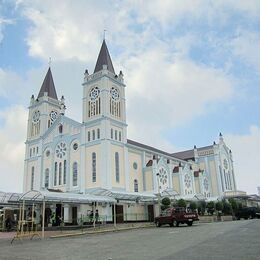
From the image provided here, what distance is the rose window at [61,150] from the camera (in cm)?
5058

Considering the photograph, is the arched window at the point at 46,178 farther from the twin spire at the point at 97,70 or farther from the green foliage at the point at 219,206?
the green foliage at the point at 219,206

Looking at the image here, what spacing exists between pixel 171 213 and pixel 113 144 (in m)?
19.4

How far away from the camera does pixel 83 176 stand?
45.9 m

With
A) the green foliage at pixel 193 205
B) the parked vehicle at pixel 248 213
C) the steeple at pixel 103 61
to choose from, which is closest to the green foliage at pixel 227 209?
the parked vehicle at pixel 248 213

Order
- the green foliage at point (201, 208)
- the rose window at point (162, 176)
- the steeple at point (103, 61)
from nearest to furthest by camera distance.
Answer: the green foliage at point (201, 208) → the steeple at point (103, 61) → the rose window at point (162, 176)

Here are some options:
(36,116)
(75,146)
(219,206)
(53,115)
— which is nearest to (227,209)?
(219,206)

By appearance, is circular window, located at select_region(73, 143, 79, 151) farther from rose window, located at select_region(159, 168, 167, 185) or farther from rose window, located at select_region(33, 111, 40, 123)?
rose window, located at select_region(159, 168, 167, 185)

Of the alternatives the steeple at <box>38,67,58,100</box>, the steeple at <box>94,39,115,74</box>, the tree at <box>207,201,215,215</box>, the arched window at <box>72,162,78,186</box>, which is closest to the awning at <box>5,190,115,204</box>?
the arched window at <box>72,162,78,186</box>

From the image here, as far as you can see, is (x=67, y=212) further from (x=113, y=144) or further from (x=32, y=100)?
(x=32, y=100)

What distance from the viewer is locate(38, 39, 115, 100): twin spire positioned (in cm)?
5206

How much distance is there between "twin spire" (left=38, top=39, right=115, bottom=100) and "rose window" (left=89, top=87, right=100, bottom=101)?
3492mm

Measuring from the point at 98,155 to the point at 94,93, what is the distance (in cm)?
1063

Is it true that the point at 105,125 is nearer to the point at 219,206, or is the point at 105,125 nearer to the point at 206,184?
the point at 219,206

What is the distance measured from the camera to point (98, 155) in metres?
45.4
